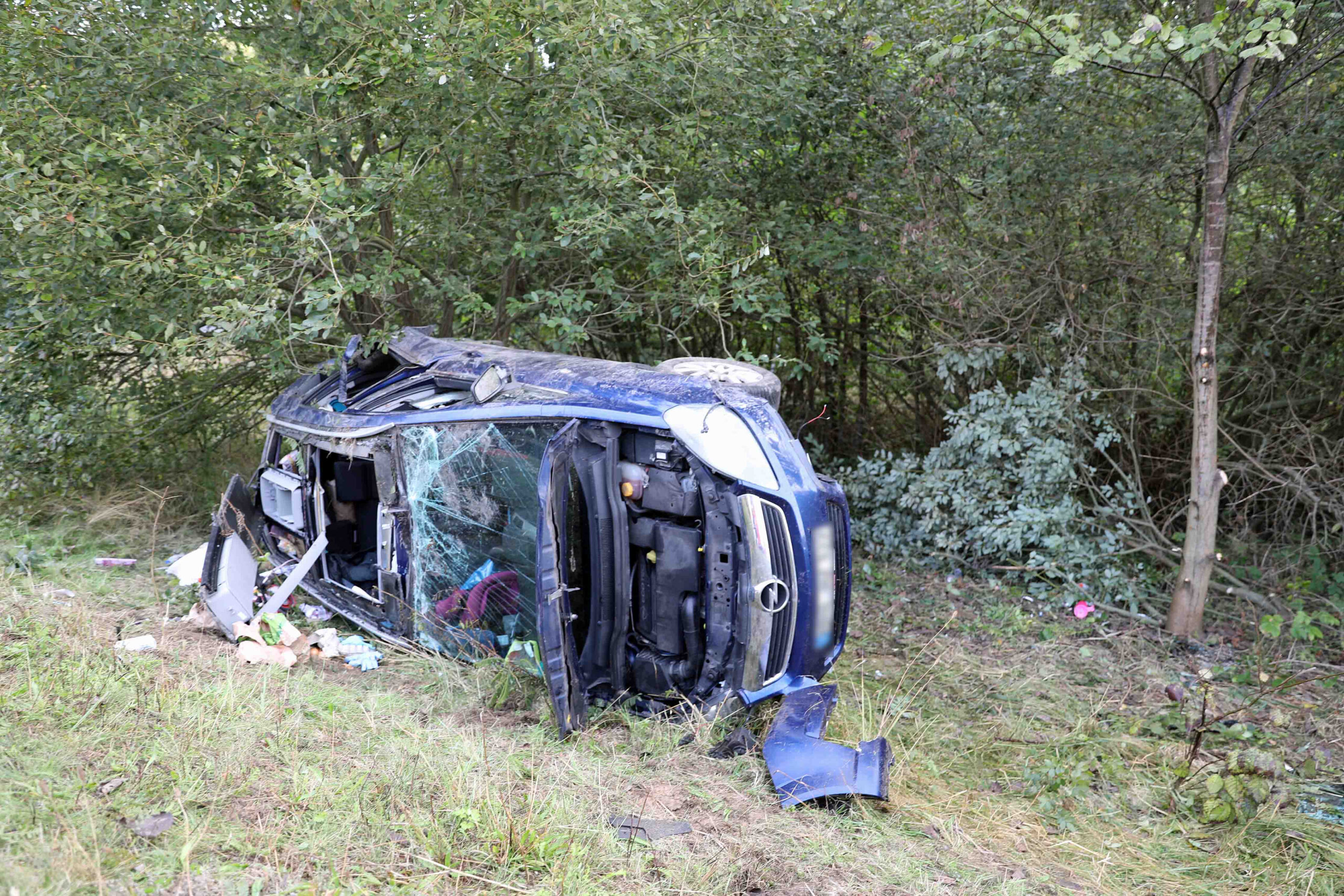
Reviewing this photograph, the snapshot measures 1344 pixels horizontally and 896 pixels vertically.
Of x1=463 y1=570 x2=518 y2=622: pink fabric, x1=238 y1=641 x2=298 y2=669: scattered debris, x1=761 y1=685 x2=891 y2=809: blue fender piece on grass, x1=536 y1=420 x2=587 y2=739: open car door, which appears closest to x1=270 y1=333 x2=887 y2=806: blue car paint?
x1=761 y1=685 x2=891 y2=809: blue fender piece on grass

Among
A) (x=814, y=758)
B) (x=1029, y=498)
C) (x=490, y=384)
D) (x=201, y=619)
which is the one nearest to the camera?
(x=814, y=758)

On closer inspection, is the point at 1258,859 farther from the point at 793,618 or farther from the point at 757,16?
the point at 757,16

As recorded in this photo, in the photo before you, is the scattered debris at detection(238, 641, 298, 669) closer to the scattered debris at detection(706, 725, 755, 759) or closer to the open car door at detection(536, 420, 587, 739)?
the open car door at detection(536, 420, 587, 739)

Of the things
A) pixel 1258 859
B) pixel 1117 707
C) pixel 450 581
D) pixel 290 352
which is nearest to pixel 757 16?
pixel 290 352

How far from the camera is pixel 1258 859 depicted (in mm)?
3441

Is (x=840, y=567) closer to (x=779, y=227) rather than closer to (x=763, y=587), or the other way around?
(x=763, y=587)

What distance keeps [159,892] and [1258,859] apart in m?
3.65

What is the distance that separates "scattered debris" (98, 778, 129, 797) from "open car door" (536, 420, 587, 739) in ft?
4.73

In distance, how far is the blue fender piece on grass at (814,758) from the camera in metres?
3.44

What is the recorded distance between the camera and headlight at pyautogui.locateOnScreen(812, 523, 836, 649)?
385 centimetres

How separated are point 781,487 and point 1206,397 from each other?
3.33 metres

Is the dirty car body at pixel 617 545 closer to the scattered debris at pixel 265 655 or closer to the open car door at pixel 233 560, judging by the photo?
the open car door at pixel 233 560

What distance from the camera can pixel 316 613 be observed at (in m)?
5.43

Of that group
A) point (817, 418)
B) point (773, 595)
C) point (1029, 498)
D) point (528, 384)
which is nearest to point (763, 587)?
point (773, 595)
